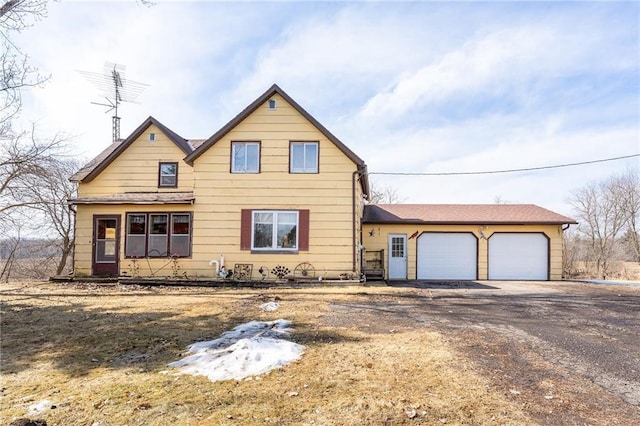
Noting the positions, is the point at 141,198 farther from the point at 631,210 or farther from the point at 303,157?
the point at 631,210

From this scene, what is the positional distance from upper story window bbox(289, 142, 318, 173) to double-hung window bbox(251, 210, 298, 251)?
62.9 inches

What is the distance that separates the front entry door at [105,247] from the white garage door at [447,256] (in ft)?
39.7

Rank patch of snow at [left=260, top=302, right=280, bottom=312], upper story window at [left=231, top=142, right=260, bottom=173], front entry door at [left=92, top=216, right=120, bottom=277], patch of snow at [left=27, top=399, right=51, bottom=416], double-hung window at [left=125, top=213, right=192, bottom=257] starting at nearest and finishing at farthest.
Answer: patch of snow at [left=27, top=399, right=51, bottom=416] → patch of snow at [left=260, top=302, right=280, bottom=312] → upper story window at [left=231, top=142, right=260, bottom=173] → double-hung window at [left=125, top=213, right=192, bottom=257] → front entry door at [left=92, top=216, right=120, bottom=277]

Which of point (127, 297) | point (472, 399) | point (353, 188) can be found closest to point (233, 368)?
point (472, 399)

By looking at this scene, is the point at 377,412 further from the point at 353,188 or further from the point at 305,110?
the point at 305,110

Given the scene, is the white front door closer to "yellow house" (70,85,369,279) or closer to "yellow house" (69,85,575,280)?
"yellow house" (69,85,575,280)

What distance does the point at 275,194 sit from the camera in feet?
43.5

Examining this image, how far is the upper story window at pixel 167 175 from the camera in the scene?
14930 millimetres

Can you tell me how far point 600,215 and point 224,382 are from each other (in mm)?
33768

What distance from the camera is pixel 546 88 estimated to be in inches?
564

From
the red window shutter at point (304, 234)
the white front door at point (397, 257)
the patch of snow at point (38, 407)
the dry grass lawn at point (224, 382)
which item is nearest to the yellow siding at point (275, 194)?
the red window shutter at point (304, 234)

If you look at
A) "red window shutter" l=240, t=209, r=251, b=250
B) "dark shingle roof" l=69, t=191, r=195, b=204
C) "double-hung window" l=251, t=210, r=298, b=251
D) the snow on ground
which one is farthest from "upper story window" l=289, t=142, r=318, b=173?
the snow on ground

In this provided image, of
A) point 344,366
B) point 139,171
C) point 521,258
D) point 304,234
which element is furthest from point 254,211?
point 521,258

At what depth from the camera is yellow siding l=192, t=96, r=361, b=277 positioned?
13102 millimetres
